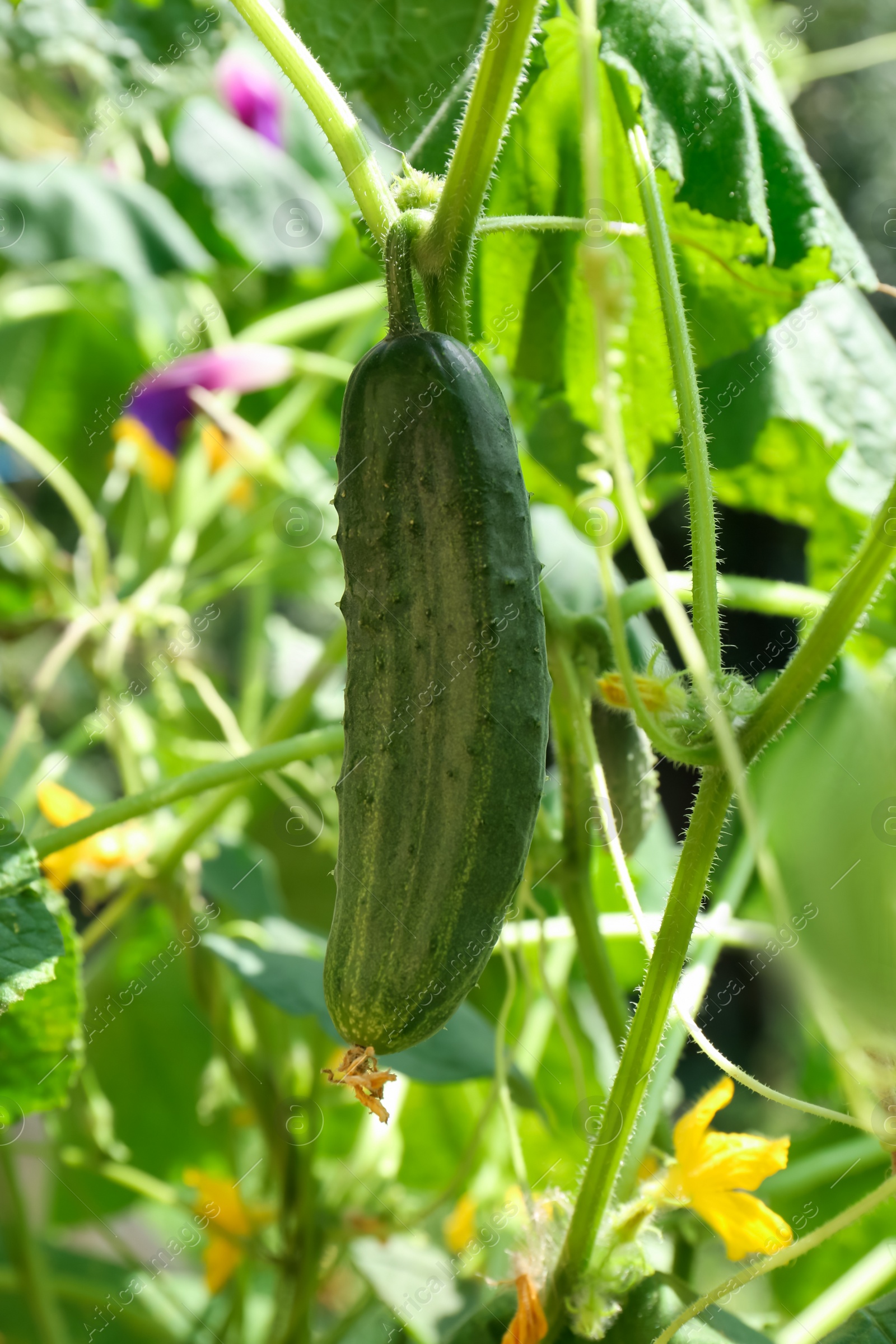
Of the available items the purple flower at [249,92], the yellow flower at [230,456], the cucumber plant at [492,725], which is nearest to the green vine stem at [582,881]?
the cucumber plant at [492,725]

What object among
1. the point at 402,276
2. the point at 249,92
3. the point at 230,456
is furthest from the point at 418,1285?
the point at 249,92

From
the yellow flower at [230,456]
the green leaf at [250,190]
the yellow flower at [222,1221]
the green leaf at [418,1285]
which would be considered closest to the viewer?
the green leaf at [418,1285]

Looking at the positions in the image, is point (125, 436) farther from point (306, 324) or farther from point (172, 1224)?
point (172, 1224)

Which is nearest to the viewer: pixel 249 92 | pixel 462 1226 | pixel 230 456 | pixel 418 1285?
pixel 418 1285

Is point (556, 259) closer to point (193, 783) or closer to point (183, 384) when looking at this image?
point (193, 783)

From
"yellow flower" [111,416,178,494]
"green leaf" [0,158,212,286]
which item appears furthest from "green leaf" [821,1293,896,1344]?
"green leaf" [0,158,212,286]

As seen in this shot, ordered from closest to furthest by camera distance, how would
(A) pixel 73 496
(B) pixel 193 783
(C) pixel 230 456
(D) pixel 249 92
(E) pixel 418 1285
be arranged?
(B) pixel 193 783, (E) pixel 418 1285, (A) pixel 73 496, (C) pixel 230 456, (D) pixel 249 92

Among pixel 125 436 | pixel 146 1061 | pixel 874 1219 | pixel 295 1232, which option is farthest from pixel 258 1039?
pixel 125 436

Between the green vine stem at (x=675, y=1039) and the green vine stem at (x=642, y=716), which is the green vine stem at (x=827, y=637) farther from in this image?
the green vine stem at (x=675, y=1039)
